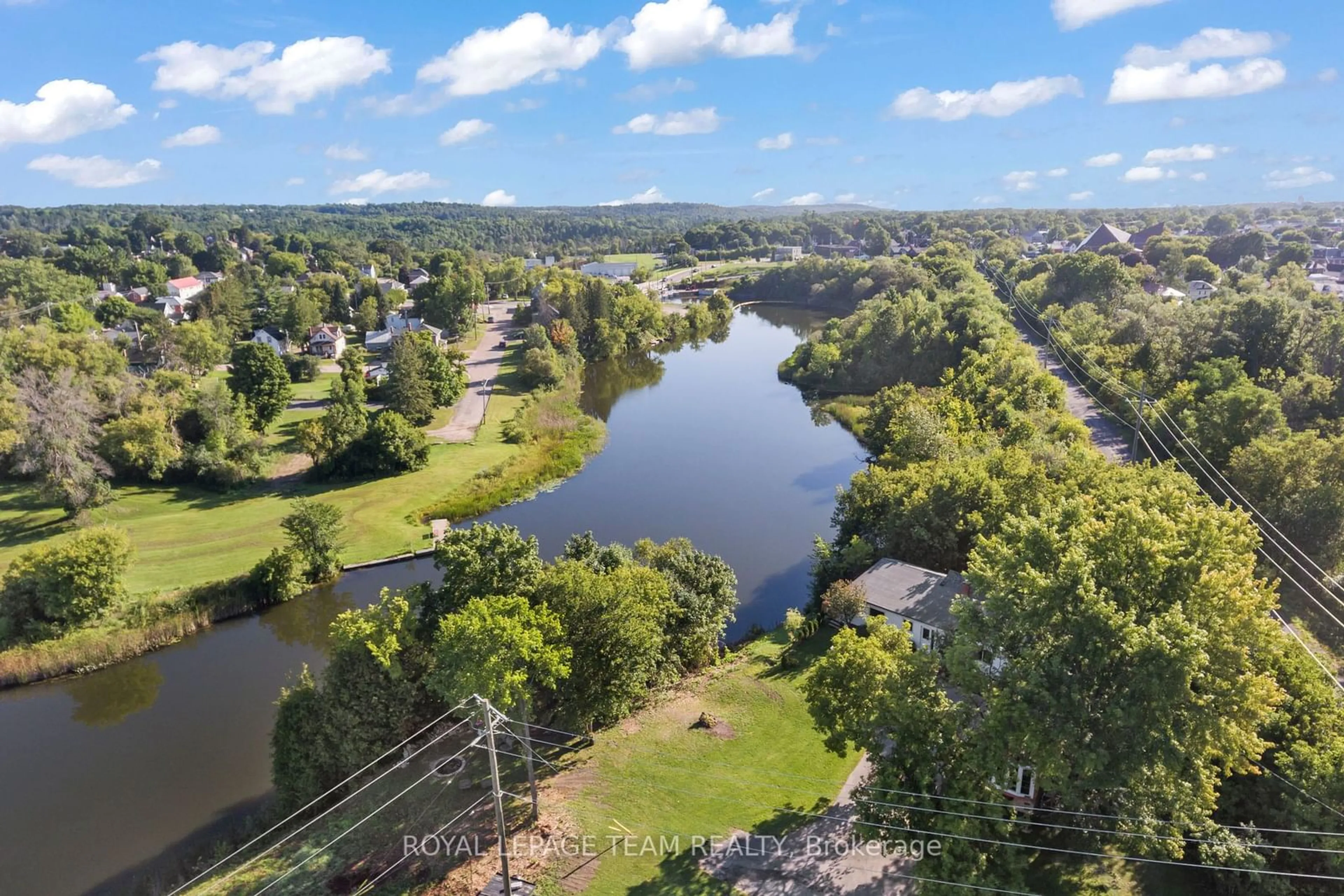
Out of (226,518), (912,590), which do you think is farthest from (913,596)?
(226,518)

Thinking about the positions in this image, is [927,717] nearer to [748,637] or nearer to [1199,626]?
[1199,626]

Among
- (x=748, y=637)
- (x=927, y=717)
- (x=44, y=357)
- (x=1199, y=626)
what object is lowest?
(x=748, y=637)

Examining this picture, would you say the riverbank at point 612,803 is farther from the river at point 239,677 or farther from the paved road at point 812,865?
the river at point 239,677

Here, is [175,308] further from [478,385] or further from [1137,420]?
[1137,420]

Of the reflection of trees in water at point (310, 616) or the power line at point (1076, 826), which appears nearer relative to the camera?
the power line at point (1076, 826)

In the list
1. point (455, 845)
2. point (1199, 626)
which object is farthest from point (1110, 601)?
point (455, 845)

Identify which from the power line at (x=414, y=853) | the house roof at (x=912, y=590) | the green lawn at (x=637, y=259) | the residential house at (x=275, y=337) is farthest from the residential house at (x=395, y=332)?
the green lawn at (x=637, y=259)
